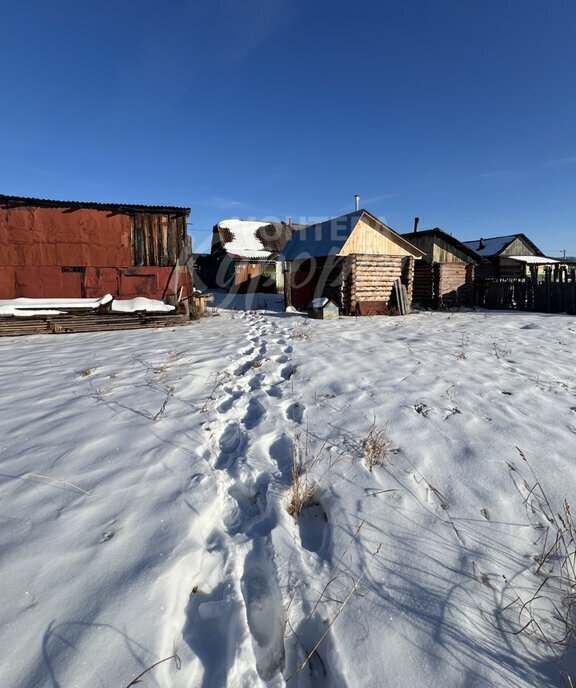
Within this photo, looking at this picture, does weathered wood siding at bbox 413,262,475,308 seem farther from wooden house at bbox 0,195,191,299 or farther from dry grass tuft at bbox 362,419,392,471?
dry grass tuft at bbox 362,419,392,471

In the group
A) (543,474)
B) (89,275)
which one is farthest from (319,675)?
(89,275)

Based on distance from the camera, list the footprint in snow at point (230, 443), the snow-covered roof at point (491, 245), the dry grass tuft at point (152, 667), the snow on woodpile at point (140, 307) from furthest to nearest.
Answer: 1. the snow-covered roof at point (491, 245)
2. the snow on woodpile at point (140, 307)
3. the footprint in snow at point (230, 443)
4. the dry grass tuft at point (152, 667)

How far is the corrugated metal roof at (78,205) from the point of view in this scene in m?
10.6

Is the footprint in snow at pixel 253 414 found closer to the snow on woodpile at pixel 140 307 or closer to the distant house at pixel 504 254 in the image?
the snow on woodpile at pixel 140 307

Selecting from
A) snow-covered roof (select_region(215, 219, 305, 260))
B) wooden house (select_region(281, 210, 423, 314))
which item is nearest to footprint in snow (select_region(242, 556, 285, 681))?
wooden house (select_region(281, 210, 423, 314))

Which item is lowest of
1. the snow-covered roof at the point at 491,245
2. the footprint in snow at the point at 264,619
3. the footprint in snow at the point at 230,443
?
the footprint in snow at the point at 264,619

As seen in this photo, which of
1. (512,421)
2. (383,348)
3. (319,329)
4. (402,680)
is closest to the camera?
(402,680)

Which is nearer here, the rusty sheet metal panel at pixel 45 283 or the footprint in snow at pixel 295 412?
the footprint in snow at pixel 295 412

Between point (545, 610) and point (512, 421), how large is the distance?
205 cm

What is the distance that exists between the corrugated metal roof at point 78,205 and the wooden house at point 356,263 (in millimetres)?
5768

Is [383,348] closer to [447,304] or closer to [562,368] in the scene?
[562,368]

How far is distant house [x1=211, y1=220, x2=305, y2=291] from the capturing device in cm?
2600

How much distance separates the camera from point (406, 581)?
5.71ft

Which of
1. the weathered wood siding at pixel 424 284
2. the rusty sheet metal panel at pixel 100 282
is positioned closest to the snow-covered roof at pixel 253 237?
the weathered wood siding at pixel 424 284
